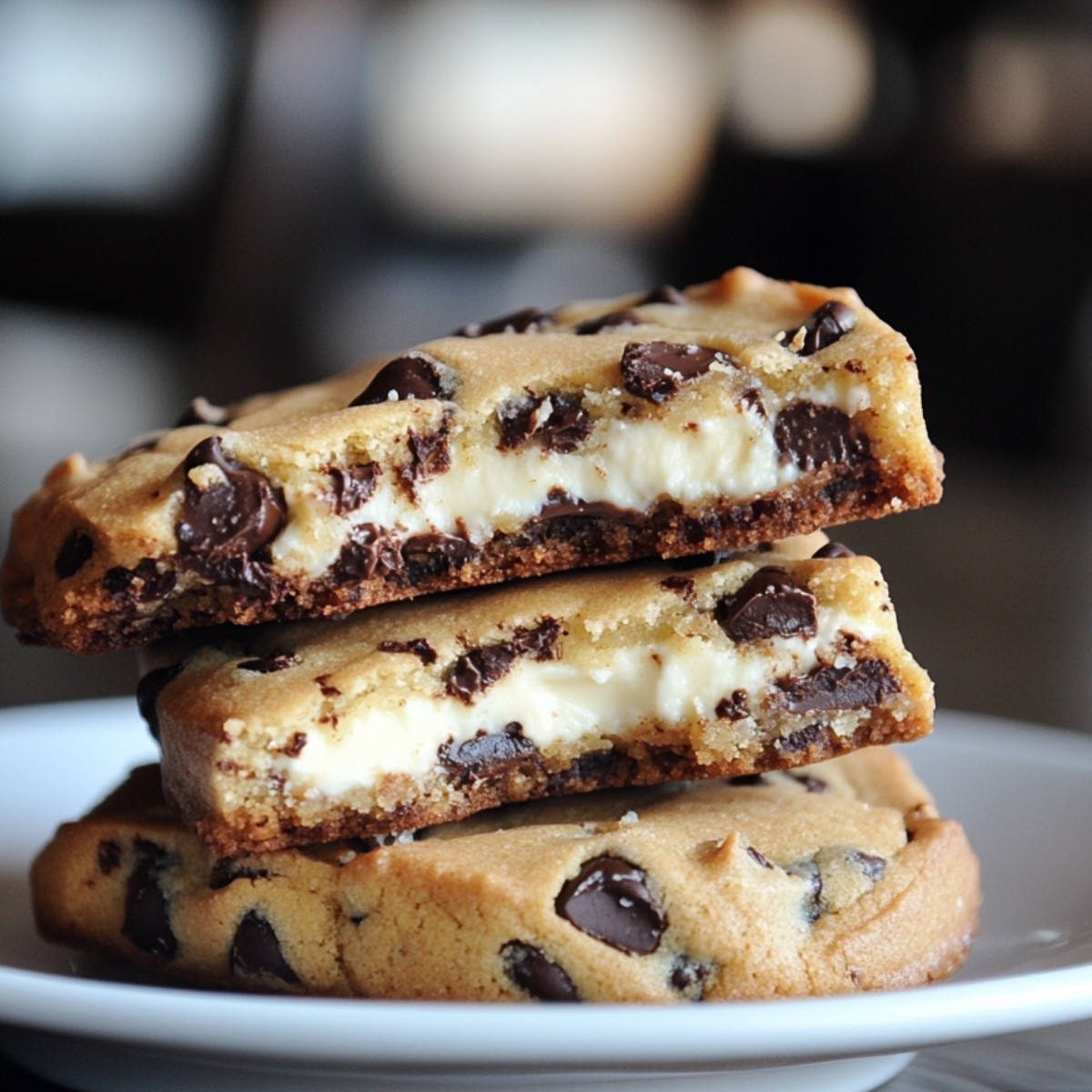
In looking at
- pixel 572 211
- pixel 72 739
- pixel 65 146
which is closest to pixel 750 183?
pixel 572 211

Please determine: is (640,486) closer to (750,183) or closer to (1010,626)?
(1010,626)

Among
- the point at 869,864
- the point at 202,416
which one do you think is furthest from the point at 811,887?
the point at 202,416

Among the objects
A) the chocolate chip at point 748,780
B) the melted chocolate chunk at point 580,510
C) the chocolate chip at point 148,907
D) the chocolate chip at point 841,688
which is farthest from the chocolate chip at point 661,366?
the chocolate chip at point 148,907

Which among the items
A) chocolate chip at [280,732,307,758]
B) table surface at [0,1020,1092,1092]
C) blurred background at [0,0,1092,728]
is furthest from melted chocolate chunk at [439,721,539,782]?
blurred background at [0,0,1092,728]

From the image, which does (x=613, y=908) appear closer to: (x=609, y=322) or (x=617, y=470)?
(x=617, y=470)

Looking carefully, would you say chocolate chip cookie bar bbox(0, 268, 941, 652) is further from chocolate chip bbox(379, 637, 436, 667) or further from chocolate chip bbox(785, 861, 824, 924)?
chocolate chip bbox(785, 861, 824, 924)

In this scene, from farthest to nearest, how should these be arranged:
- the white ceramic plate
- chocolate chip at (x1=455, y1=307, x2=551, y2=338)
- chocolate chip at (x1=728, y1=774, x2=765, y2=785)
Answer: chocolate chip at (x1=455, y1=307, x2=551, y2=338) < chocolate chip at (x1=728, y1=774, x2=765, y2=785) < the white ceramic plate

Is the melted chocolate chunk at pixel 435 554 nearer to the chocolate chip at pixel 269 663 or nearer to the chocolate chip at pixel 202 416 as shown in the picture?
the chocolate chip at pixel 269 663
